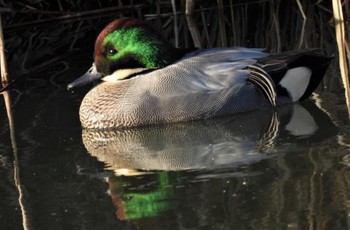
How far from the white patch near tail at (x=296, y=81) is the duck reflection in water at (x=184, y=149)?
0.09m

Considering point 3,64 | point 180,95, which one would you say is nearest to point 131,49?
point 180,95

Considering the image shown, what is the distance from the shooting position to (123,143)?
6148 mm

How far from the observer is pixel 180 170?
209 inches

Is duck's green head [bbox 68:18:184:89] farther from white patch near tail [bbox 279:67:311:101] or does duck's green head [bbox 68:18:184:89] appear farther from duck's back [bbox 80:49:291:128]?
white patch near tail [bbox 279:67:311:101]

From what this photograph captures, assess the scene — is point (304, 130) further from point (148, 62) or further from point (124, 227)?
point (124, 227)

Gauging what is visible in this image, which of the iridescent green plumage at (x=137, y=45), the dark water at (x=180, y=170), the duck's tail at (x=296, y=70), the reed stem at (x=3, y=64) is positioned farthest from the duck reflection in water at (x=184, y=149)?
the reed stem at (x=3, y=64)

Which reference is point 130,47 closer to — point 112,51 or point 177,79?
point 112,51

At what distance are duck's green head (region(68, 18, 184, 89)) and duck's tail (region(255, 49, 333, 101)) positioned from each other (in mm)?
688

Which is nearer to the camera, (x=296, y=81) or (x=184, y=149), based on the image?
(x=184, y=149)

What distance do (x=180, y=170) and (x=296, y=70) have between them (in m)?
1.91

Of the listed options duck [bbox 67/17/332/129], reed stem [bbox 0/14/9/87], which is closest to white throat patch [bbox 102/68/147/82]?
duck [bbox 67/17/332/129]

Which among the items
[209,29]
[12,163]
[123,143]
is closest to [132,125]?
[123,143]

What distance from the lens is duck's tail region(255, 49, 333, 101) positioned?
6.82 metres

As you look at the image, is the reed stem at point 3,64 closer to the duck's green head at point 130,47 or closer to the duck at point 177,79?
the duck at point 177,79
